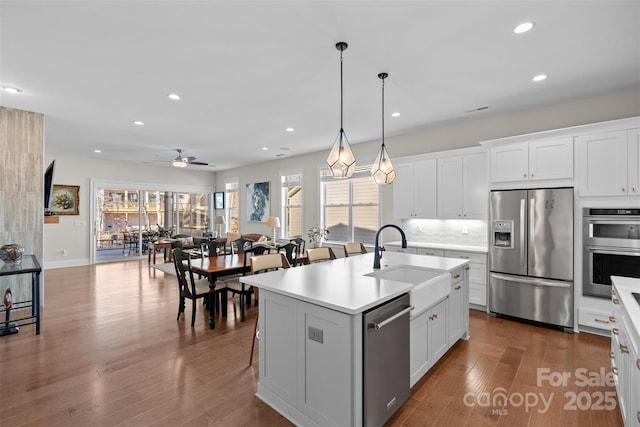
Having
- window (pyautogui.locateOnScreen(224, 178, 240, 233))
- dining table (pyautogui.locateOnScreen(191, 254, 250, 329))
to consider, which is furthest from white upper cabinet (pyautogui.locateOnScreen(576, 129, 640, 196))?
window (pyautogui.locateOnScreen(224, 178, 240, 233))

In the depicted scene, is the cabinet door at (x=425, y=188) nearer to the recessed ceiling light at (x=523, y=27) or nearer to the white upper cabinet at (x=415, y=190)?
the white upper cabinet at (x=415, y=190)

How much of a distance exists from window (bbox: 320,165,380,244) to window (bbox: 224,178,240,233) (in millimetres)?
3851

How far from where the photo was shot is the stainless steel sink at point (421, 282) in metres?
2.29

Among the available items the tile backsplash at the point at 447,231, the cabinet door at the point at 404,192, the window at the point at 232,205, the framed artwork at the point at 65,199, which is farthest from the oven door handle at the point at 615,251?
the framed artwork at the point at 65,199

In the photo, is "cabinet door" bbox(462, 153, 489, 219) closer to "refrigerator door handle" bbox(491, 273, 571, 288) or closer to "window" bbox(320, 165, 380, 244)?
"refrigerator door handle" bbox(491, 273, 571, 288)

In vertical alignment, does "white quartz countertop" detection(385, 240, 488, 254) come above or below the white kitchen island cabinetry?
above

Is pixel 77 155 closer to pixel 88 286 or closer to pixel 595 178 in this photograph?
pixel 88 286

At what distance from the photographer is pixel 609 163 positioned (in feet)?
11.1

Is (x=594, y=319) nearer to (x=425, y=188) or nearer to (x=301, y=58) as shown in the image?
(x=425, y=188)

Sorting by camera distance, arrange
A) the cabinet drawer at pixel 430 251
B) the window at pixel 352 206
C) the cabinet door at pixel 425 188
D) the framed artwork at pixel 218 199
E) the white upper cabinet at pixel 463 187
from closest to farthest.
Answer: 1. the white upper cabinet at pixel 463 187
2. the cabinet drawer at pixel 430 251
3. the cabinet door at pixel 425 188
4. the window at pixel 352 206
5. the framed artwork at pixel 218 199

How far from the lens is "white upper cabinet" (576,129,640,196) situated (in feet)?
10.6

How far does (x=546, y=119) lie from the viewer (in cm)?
417

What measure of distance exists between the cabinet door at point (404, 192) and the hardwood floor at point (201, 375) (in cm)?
202

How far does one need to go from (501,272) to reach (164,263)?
796 centimetres
